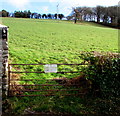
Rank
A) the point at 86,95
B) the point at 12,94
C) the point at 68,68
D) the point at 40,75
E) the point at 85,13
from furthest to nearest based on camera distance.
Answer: the point at 85,13 → the point at 68,68 → the point at 40,75 → the point at 86,95 → the point at 12,94

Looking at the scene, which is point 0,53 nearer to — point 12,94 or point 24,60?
point 12,94

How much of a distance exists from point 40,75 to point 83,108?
94.8 inches

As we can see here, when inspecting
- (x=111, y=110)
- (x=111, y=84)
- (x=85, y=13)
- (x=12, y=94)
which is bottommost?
(x=111, y=110)

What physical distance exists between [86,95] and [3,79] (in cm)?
261

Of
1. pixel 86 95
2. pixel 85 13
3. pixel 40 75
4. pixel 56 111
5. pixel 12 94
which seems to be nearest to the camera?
pixel 56 111

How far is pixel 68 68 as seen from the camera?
283 inches

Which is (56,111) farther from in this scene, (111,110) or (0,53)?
(0,53)

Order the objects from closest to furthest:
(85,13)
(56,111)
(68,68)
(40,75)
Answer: (56,111)
(40,75)
(68,68)
(85,13)

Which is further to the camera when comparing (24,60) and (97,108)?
(24,60)

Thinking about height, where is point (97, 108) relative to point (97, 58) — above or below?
below

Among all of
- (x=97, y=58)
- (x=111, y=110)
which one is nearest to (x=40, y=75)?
(x=97, y=58)

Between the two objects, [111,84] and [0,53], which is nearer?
[0,53]

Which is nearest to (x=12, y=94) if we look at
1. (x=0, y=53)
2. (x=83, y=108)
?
(x=0, y=53)

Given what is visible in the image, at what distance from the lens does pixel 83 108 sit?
4430 mm
